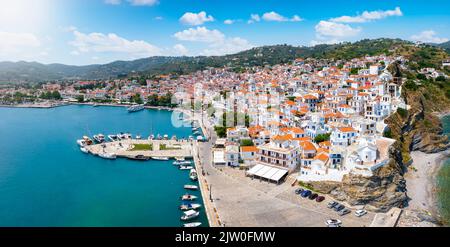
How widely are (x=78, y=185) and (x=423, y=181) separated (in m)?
9.74

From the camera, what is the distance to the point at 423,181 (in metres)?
10.1

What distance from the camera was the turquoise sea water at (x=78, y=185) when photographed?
7922 millimetres

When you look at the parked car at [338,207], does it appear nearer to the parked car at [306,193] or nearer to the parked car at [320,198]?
the parked car at [320,198]

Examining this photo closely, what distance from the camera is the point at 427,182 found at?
10008 mm

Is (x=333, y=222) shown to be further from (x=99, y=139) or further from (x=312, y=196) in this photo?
(x=99, y=139)

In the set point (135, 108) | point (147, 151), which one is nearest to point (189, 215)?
point (147, 151)

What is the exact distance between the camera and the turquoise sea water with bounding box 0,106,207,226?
792cm

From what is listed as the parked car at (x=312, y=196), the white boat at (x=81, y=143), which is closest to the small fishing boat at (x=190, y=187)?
the parked car at (x=312, y=196)

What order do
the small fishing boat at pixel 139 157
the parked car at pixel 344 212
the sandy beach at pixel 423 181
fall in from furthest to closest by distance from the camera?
the small fishing boat at pixel 139 157 < the sandy beach at pixel 423 181 < the parked car at pixel 344 212

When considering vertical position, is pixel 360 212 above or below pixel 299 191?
below

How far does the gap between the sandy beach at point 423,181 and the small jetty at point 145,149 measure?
682cm

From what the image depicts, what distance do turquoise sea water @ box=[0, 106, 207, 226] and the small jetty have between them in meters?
0.37

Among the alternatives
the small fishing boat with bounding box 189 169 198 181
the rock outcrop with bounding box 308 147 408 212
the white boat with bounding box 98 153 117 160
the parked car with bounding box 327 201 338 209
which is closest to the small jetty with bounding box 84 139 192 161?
the white boat with bounding box 98 153 117 160

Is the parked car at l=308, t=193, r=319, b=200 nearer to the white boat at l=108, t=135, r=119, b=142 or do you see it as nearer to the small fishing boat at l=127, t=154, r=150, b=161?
the small fishing boat at l=127, t=154, r=150, b=161
